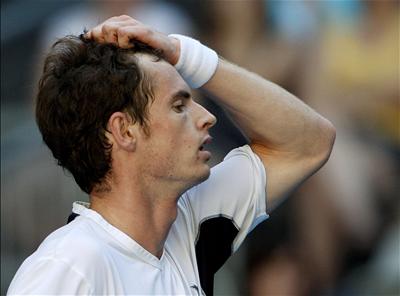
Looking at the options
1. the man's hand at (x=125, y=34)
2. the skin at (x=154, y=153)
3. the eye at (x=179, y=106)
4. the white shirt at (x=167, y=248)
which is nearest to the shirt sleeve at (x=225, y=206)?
the white shirt at (x=167, y=248)

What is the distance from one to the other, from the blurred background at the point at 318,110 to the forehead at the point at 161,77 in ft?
7.90

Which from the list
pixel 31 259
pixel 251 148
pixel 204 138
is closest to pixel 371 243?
pixel 251 148

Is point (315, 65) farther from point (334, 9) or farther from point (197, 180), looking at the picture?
point (197, 180)

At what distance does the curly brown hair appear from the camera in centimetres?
273

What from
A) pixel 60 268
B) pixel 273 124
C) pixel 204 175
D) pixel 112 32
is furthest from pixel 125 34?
pixel 60 268

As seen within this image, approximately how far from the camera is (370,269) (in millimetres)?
5418

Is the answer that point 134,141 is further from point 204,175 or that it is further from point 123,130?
point 204,175

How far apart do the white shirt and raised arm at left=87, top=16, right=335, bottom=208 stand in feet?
0.17

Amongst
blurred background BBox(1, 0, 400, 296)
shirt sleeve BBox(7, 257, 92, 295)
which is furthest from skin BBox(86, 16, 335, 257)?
blurred background BBox(1, 0, 400, 296)

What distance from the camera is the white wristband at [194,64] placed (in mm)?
2916

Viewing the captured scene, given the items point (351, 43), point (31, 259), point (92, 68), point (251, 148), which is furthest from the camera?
point (351, 43)

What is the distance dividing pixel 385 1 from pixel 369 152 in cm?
74

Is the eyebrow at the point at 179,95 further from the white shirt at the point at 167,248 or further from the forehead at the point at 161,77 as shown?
the white shirt at the point at 167,248

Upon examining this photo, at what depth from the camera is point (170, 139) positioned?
108 inches
